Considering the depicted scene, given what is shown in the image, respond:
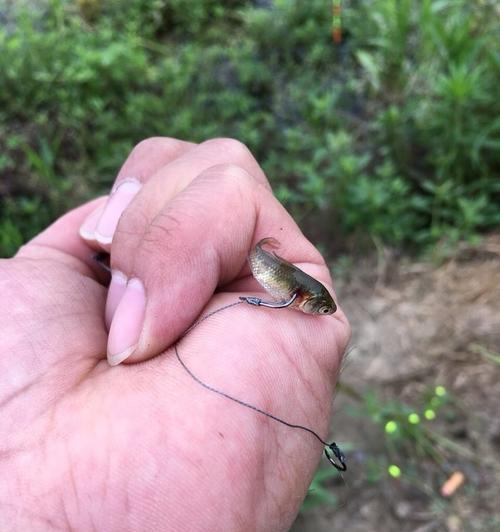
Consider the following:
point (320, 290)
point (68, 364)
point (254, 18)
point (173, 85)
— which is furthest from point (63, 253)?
point (254, 18)

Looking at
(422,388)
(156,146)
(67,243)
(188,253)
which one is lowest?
(422,388)

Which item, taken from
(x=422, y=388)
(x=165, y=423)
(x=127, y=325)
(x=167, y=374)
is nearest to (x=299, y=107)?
(x=422, y=388)

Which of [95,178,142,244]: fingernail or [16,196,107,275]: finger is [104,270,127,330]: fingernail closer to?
[95,178,142,244]: fingernail

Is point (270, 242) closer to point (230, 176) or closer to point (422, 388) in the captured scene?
point (230, 176)

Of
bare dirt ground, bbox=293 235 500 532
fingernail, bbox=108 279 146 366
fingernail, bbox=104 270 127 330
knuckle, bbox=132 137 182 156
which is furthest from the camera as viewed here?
bare dirt ground, bbox=293 235 500 532

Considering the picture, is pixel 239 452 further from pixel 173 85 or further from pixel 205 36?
pixel 205 36

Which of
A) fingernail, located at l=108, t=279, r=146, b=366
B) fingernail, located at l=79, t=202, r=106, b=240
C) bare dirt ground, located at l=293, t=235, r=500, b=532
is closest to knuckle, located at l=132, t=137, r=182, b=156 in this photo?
fingernail, located at l=79, t=202, r=106, b=240
